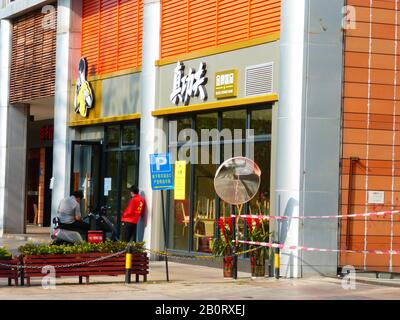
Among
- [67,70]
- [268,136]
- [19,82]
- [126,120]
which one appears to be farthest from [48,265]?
[19,82]

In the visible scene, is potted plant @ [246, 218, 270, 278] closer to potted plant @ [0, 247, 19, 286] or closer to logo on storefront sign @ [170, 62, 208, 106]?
logo on storefront sign @ [170, 62, 208, 106]

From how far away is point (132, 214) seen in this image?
25141 mm

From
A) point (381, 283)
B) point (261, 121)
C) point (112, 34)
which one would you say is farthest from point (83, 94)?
point (381, 283)

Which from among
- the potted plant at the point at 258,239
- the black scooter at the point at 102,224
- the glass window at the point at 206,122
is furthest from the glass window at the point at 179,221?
the potted plant at the point at 258,239

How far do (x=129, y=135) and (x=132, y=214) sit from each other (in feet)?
9.79

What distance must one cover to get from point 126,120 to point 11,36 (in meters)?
9.95

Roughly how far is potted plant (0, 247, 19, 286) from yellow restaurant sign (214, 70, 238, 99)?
7.21 metres

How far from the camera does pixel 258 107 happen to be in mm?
21141

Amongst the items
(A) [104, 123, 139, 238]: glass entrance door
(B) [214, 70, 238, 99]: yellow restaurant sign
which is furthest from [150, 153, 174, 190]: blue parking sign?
(A) [104, 123, 139, 238]: glass entrance door

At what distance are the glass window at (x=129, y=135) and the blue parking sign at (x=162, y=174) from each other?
6.40 meters

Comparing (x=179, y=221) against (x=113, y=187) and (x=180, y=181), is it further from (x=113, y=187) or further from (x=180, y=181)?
(x=113, y=187)

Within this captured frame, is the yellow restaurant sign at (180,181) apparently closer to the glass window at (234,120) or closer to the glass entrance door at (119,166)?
the glass window at (234,120)

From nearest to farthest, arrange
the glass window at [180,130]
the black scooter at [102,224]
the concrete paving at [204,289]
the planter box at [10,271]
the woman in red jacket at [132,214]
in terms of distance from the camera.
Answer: the concrete paving at [204,289] < the planter box at [10,271] < the glass window at [180,130] < the woman in red jacket at [132,214] < the black scooter at [102,224]

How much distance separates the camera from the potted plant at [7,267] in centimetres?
1672
